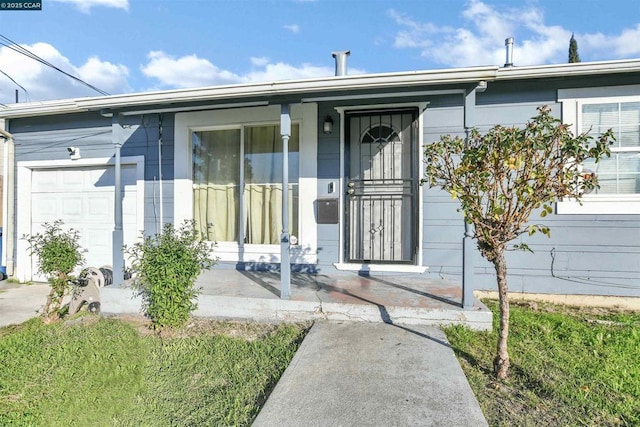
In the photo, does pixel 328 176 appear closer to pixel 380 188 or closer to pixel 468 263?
pixel 380 188

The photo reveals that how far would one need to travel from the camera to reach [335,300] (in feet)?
11.4

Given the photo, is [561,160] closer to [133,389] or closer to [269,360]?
[269,360]

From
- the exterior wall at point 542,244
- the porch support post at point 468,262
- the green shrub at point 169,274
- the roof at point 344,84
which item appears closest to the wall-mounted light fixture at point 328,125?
the roof at point 344,84

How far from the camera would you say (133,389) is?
237 cm

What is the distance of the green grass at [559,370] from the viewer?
6.59 ft

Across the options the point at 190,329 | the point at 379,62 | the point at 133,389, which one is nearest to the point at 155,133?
the point at 190,329

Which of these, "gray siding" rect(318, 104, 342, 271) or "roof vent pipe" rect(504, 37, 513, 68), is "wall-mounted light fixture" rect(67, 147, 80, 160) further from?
"roof vent pipe" rect(504, 37, 513, 68)

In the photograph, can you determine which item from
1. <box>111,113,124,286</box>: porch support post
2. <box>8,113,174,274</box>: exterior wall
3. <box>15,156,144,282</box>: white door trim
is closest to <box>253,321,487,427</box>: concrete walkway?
<box>111,113,124,286</box>: porch support post

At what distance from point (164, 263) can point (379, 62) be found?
621cm

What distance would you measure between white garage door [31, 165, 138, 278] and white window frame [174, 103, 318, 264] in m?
1.03

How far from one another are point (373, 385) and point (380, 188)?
2.95m

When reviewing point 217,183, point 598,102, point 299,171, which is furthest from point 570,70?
point 217,183

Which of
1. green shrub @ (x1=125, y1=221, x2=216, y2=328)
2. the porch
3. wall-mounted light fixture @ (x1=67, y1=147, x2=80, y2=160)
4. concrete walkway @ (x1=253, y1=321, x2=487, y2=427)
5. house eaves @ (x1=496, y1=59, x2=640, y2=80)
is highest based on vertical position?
house eaves @ (x1=496, y1=59, x2=640, y2=80)

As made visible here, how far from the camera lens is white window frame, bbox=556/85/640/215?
405 cm
